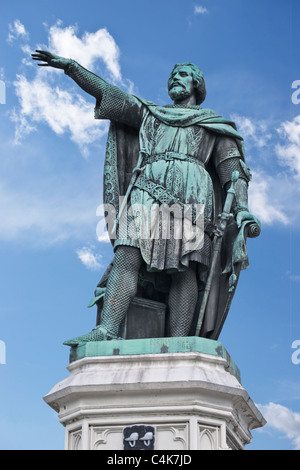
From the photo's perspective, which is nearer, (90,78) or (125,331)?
(125,331)

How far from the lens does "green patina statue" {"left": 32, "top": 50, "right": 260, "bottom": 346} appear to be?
10289 mm

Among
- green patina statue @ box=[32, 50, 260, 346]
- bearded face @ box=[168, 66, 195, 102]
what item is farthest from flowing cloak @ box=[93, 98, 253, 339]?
bearded face @ box=[168, 66, 195, 102]

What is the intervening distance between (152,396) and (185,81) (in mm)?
4504

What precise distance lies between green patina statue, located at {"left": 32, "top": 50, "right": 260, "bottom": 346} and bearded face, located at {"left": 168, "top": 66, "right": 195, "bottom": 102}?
14mm

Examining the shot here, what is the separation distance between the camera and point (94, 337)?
9.96 metres

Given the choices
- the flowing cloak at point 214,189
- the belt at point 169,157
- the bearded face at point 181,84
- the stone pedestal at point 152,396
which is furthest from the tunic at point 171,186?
the stone pedestal at point 152,396

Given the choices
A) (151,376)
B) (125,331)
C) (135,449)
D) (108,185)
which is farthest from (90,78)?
(135,449)

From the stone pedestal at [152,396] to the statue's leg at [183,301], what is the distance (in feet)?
2.31

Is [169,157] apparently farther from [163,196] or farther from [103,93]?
[103,93]

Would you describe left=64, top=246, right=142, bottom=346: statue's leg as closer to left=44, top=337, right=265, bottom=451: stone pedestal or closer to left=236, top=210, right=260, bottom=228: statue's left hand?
left=44, top=337, right=265, bottom=451: stone pedestal

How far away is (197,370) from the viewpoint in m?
9.26
